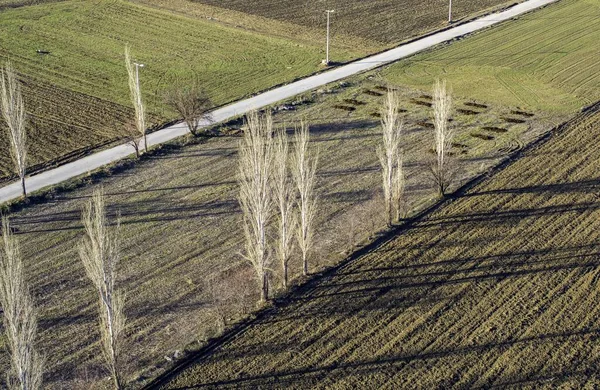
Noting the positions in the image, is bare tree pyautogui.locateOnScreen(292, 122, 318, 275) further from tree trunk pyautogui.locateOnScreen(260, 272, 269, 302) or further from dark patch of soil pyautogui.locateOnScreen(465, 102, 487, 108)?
dark patch of soil pyautogui.locateOnScreen(465, 102, 487, 108)

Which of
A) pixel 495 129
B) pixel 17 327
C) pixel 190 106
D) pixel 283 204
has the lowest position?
pixel 495 129

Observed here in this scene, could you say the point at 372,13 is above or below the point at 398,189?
above

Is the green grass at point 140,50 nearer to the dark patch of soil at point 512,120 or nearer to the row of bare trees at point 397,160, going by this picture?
the dark patch of soil at point 512,120

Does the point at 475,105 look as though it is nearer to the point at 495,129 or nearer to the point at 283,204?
the point at 495,129

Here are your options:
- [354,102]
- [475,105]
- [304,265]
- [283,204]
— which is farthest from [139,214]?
[475,105]

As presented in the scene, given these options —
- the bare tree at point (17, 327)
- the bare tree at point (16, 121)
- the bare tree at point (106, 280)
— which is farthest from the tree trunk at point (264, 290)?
the bare tree at point (16, 121)

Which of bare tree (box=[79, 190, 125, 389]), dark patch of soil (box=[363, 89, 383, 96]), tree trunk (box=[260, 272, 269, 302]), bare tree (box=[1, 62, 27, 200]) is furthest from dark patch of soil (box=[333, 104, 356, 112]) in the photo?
bare tree (box=[79, 190, 125, 389])
